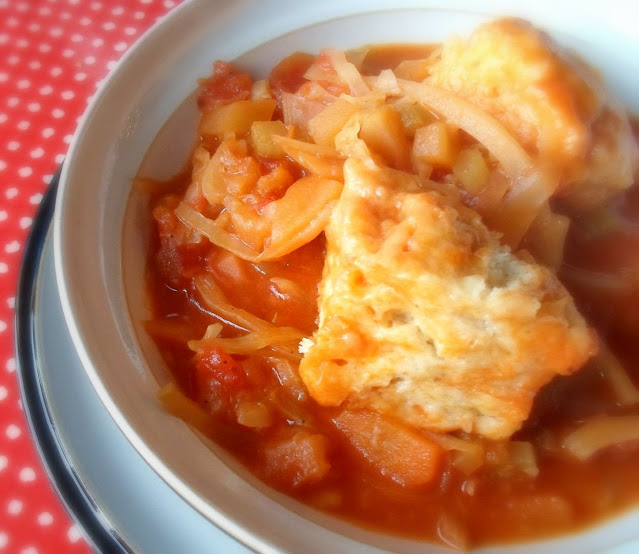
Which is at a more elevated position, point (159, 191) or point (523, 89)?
point (523, 89)

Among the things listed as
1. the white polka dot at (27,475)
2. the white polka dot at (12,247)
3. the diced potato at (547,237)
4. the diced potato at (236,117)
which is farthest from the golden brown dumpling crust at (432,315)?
the white polka dot at (12,247)

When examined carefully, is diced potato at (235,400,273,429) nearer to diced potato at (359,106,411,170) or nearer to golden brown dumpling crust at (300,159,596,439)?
golden brown dumpling crust at (300,159,596,439)

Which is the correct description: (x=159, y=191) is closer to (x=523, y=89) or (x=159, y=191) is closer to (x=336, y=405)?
Result: (x=336, y=405)

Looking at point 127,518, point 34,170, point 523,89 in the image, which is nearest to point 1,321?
point 34,170

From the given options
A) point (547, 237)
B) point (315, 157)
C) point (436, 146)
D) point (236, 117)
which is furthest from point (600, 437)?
point (236, 117)

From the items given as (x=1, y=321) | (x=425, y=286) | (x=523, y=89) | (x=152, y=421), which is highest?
(x=523, y=89)

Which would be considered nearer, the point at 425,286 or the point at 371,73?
the point at 425,286
